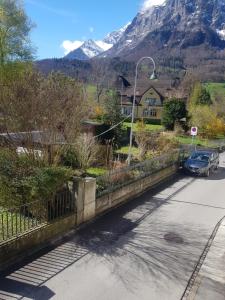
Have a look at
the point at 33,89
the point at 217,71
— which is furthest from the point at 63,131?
the point at 217,71

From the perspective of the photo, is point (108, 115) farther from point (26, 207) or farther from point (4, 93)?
point (26, 207)

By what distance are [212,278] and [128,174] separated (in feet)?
24.9

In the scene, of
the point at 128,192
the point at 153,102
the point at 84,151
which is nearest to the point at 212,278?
the point at 128,192

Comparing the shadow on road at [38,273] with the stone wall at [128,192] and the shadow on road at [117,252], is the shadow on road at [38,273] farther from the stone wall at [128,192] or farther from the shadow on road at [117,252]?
the stone wall at [128,192]

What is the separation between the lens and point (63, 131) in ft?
53.6

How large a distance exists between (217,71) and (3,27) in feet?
567

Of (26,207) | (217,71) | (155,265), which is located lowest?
(155,265)

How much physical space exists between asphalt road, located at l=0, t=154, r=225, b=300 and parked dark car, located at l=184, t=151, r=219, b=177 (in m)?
7.73

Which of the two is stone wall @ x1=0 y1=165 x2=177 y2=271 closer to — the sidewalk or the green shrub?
the green shrub

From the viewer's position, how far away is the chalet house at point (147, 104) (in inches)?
2815

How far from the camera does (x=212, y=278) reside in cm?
998

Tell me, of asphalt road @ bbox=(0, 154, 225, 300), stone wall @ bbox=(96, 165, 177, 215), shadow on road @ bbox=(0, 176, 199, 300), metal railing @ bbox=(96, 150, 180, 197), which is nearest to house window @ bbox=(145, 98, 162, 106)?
metal railing @ bbox=(96, 150, 180, 197)

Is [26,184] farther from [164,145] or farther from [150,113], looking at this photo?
[150,113]

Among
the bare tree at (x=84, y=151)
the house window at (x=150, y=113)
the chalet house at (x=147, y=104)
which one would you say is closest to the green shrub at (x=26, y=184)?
the bare tree at (x=84, y=151)
